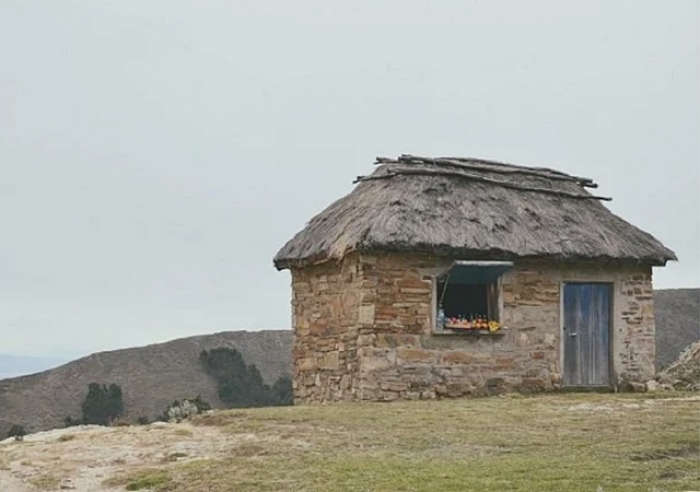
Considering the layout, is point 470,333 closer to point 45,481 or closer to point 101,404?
point 45,481

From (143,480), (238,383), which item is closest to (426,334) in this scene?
(143,480)

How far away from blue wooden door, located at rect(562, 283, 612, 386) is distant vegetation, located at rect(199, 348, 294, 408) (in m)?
10.1

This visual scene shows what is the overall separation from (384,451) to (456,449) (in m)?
0.71

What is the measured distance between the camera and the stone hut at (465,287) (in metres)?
17.0

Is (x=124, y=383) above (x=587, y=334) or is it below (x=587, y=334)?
below

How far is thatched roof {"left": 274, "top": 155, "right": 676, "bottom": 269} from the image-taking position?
17188 mm

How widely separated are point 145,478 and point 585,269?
9845 millimetres

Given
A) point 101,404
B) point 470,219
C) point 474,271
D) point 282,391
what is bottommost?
point 101,404

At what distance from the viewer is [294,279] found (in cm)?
1991

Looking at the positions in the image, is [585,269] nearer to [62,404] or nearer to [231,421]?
[231,421]

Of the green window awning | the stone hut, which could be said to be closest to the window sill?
the stone hut

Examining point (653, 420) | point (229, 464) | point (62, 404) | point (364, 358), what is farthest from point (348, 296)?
point (62, 404)

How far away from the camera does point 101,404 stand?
→ 24875 millimetres

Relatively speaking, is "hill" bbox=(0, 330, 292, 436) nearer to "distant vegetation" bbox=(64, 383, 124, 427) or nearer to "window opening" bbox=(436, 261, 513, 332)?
Result: "distant vegetation" bbox=(64, 383, 124, 427)
